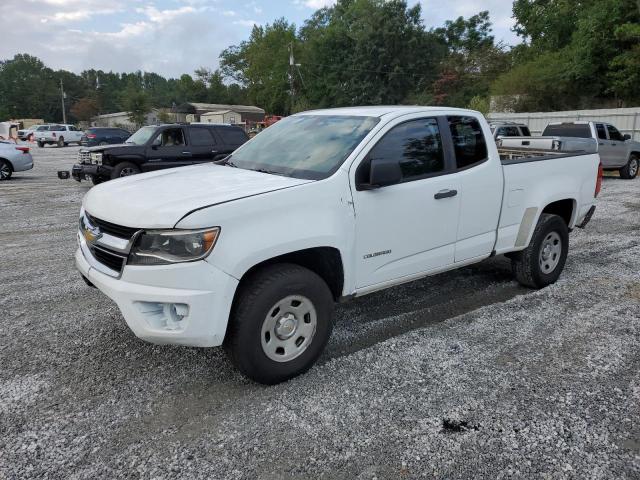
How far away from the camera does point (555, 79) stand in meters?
31.2

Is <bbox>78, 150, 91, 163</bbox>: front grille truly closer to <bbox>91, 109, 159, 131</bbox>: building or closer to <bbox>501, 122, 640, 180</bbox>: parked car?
<bbox>501, 122, 640, 180</bbox>: parked car

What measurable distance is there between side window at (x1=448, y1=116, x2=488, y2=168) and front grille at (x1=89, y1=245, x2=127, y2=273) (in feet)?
9.18

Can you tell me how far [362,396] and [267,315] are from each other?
2.68 ft

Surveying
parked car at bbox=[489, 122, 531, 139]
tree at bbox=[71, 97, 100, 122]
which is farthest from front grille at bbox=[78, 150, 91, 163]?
tree at bbox=[71, 97, 100, 122]

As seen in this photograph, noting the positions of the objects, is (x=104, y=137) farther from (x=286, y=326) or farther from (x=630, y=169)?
(x=286, y=326)

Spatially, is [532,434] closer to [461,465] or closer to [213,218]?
[461,465]

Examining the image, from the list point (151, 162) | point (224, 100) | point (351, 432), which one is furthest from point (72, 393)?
point (224, 100)

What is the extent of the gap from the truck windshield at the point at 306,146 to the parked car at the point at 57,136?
42.3 metres

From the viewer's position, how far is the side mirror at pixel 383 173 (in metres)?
3.46

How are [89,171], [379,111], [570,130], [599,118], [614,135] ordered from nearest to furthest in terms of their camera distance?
1. [379,111]
2. [89,171]
3. [570,130]
4. [614,135]
5. [599,118]

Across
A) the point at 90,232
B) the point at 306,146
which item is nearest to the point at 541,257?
the point at 306,146

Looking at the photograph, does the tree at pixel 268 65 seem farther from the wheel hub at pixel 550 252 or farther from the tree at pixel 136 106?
the wheel hub at pixel 550 252

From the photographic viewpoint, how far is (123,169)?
12461 mm

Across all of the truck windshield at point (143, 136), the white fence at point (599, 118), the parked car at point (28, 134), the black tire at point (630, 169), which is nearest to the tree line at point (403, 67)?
the white fence at point (599, 118)
